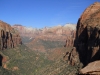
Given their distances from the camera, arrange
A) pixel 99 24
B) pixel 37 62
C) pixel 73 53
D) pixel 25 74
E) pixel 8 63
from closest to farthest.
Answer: pixel 99 24 < pixel 73 53 < pixel 25 74 < pixel 8 63 < pixel 37 62

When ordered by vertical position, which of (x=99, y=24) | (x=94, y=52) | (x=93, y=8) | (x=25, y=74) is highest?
(x=93, y=8)

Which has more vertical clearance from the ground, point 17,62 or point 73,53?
point 73,53

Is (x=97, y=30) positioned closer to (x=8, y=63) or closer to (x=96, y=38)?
(x=96, y=38)

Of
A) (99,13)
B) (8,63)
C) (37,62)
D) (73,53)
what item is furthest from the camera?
(37,62)

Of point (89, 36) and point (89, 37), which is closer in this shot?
point (89, 37)

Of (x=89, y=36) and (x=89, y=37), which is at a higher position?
(x=89, y=36)

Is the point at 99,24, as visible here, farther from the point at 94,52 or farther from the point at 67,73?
the point at 67,73

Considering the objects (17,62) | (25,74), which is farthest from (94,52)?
(17,62)

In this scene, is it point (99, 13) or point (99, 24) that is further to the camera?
point (99, 13)
